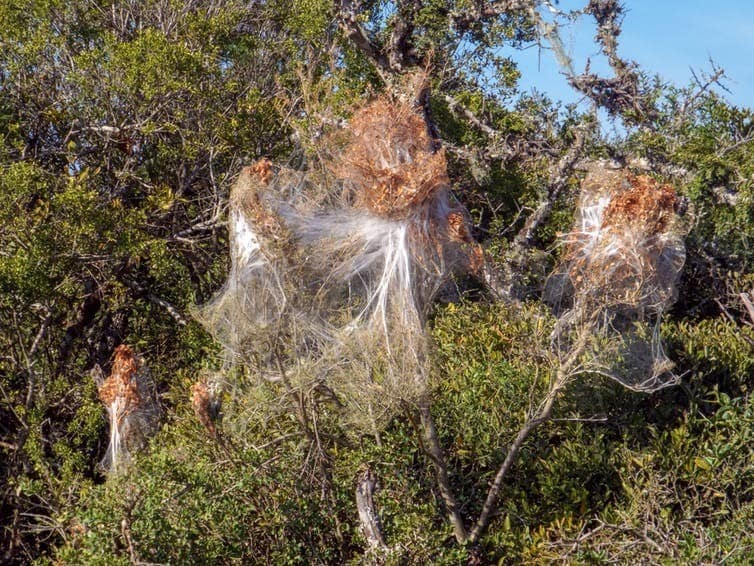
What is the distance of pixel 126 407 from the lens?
32.8 feet

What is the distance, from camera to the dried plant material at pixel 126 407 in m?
9.91

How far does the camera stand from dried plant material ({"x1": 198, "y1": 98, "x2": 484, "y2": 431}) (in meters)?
7.70

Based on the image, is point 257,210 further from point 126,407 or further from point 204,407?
point 126,407

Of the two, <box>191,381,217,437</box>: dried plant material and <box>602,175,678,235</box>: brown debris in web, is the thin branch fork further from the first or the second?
<box>191,381,217,437</box>: dried plant material

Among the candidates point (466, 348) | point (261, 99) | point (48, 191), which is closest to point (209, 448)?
point (466, 348)

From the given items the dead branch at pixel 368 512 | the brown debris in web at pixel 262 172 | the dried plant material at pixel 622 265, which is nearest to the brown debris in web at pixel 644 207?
the dried plant material at pixel 622 265

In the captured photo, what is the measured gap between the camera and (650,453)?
9500mm

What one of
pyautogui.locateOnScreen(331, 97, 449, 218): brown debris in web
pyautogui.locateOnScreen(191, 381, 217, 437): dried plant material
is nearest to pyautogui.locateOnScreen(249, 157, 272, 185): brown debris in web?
pyautogui.locateOnScreen(331, 97, 449, 218): brown debris in web

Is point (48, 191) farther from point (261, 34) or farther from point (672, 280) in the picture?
point (672, 280)

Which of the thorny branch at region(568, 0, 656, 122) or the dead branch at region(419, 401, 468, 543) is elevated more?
the thorny branch at region(568, 0, 656, 122)

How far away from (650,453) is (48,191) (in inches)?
260

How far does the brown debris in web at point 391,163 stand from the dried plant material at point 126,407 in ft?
11.1

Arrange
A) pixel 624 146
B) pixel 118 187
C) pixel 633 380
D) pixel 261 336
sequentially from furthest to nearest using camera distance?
pixel 624 146, pixel 118 187, pixel 633 380, pixel 261 336

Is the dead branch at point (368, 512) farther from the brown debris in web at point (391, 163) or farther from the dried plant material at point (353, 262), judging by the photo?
the brown debris in web at point (391, 163)
